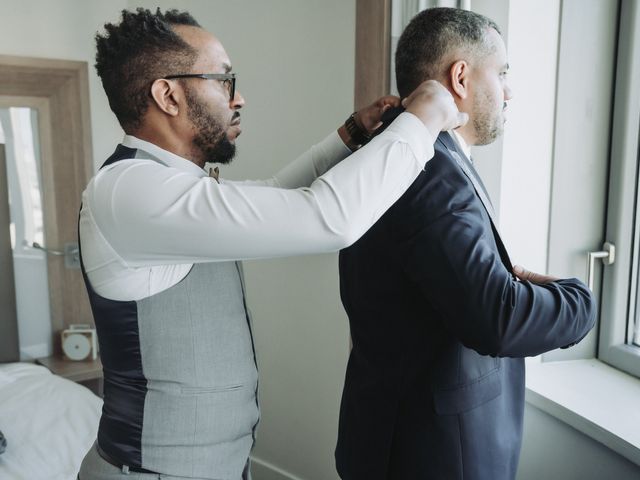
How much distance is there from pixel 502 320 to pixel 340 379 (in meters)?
1.46

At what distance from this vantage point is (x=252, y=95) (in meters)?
2.56

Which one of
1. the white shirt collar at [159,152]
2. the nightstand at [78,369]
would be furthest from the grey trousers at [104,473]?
the nightstand at [78,369]

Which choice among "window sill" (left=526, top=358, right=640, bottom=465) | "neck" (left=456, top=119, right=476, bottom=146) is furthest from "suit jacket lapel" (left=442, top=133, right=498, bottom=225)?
"window sill" (left=526, top=358, right=640, bottom=465)

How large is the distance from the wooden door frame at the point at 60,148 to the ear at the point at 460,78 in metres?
2.11

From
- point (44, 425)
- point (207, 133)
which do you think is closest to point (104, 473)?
point (207, 133)

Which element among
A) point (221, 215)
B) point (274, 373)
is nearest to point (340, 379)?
point (274, 373)

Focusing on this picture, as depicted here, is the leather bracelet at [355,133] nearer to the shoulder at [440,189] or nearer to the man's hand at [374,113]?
the man's hand at [374,113]

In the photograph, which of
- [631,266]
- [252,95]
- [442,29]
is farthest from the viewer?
[252,95]

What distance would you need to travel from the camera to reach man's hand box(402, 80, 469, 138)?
955 millimetres

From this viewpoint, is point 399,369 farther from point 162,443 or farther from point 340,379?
point 340,379

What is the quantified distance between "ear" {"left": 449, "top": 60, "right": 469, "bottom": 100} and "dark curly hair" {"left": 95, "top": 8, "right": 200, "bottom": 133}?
1.64 ft

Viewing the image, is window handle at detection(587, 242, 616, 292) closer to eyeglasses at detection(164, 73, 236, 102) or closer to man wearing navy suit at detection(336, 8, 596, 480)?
man wearing navy suit at detection(336, 8, 596, 480)

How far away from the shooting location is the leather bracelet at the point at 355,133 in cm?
143

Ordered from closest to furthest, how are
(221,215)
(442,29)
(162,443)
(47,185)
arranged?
(221,215) < (162,443) < (442,29) < (47,185)
